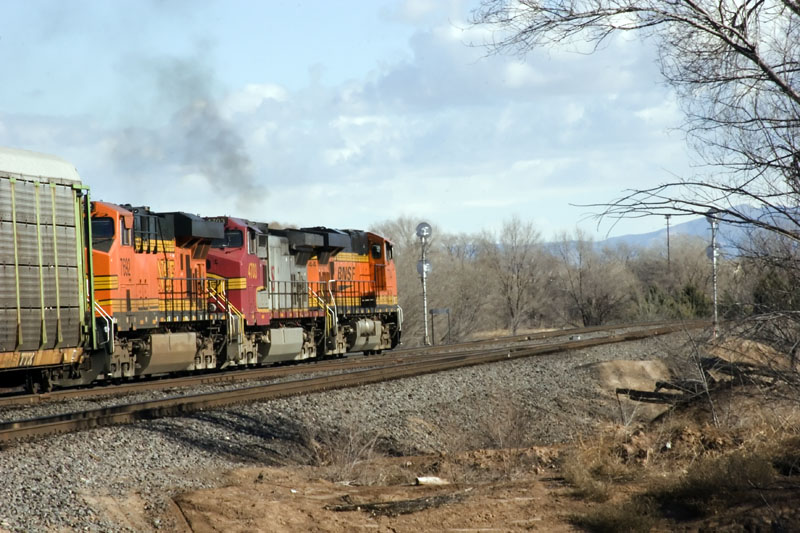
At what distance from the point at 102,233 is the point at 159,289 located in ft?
6.32

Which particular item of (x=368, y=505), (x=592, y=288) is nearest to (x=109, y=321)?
(x=368, y=505)

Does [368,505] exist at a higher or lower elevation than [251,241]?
lower

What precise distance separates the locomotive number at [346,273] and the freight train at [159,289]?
0.11 ft

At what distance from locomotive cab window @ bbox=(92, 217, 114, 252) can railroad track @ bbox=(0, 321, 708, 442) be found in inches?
158

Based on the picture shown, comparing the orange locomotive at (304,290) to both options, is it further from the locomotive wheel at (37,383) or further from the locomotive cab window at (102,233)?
the locomotive wheel at (37,383)

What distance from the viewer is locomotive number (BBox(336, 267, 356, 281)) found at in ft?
83.3

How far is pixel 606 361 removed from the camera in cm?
1997

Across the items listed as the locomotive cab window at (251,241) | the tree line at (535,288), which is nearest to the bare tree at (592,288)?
the tree line at (535,288)

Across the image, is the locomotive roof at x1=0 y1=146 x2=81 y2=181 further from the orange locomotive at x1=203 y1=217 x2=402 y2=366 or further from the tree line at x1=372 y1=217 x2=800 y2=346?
the tree line at x1=372 y1=217 x2=800 y2=346

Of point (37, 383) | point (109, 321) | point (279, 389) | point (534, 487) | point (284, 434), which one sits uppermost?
point (109, 321)

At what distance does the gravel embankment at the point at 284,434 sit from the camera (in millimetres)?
7371

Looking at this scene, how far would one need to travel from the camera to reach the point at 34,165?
1273 centimetres

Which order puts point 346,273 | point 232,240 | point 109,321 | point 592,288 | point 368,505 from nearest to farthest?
point 368,505
point 109,321
point 232,240
point 346,273
point 592,288

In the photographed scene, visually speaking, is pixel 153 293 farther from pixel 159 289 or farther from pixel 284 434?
pixel 284 434
